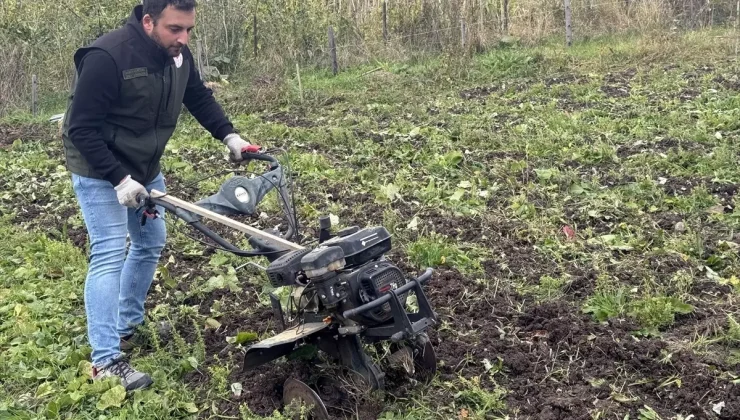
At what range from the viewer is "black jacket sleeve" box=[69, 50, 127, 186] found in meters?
3.49

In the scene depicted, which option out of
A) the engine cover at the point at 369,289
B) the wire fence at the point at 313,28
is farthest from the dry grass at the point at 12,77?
the engine cover at the point at 369,289

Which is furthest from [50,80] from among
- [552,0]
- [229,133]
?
[229,133]

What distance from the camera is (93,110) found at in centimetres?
351

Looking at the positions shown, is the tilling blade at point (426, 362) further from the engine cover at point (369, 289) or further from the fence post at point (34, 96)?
the fence post at point (34, 96)

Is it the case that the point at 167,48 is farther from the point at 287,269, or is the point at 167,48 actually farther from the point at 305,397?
the point at 305,397

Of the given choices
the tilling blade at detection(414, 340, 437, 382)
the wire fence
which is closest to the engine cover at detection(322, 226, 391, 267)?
the tilling blade at detection(414, 340, 437, 382)

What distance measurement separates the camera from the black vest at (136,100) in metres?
3.61

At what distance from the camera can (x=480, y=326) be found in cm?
422

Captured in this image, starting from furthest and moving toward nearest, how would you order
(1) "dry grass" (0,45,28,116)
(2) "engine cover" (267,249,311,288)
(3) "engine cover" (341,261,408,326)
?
(1) "dry grass" (0,45,28,116) < (2) "engine cover" (267,249,311,288) < (3) "engine cover" (341,261,408,326)

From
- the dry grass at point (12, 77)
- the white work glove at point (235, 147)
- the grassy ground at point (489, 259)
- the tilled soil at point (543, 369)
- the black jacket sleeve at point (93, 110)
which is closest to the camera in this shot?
the tilled soil at point (543, 369)

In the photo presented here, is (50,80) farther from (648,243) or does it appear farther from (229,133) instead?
(648,243)

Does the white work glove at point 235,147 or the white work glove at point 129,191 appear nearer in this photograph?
the white work glove at point 129,191

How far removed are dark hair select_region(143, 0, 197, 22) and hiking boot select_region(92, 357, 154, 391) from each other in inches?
71.5

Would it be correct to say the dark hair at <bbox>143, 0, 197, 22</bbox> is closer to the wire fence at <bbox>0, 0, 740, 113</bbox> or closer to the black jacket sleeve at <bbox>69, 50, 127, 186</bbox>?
the black jacket sleeve at <bbox>69, 50, 127, 186</bbox>
